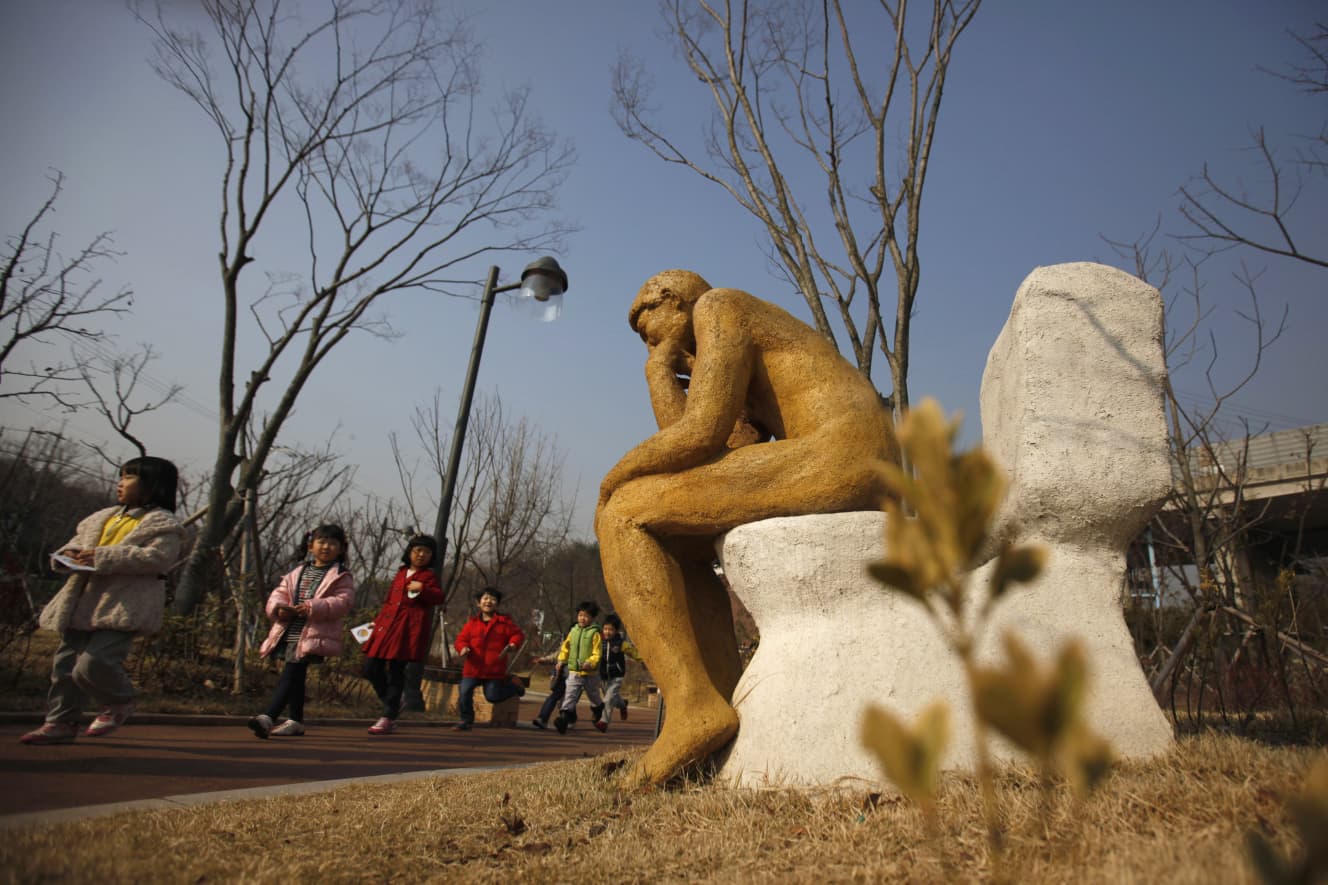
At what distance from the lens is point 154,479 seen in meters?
4.41

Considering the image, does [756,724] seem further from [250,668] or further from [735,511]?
[250,668]

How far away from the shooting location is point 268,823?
237 centimetres

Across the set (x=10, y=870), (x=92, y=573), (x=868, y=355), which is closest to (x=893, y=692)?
(x=10, y=870)

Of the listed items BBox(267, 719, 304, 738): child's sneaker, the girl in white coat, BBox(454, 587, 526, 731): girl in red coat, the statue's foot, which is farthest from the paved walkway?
the statue's foot

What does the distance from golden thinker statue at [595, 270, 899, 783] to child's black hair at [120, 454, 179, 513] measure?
2.74 m

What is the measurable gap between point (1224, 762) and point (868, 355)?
313 cm

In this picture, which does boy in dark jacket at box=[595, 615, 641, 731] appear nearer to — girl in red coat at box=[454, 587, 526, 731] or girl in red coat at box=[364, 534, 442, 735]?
girl in red coat at box=[454, 587, 526, 731]

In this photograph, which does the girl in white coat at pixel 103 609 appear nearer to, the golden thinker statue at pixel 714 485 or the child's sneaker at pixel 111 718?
the child's sneaker at pixel 111 718

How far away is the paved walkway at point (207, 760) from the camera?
9.47 feet

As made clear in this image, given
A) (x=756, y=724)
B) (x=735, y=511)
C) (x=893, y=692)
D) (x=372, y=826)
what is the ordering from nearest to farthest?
(x=372, y=826)
(x=893, y=692)
(x=756, y=724)
(x=735, y=511)

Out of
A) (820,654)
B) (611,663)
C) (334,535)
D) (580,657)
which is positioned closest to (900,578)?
(820,654)

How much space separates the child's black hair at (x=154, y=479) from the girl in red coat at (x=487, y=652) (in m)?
3.75

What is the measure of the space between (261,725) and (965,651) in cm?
515

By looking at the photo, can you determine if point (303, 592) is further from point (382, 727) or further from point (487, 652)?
point (487, 652)
